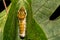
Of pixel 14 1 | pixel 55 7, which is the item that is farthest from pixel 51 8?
pixel 14 1

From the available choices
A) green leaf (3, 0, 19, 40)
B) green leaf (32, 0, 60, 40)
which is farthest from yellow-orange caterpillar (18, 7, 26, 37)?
green leaf (32, 0, 60, 40)

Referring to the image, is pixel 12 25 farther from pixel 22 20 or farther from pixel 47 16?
pixel 47 16

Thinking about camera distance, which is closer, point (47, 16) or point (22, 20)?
point (22, 20)

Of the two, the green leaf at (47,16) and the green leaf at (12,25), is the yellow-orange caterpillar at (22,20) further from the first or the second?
the green leaf at (47,16)

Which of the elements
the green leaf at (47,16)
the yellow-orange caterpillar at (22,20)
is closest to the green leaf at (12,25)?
the yellow-orange caterpillar at (22,20)

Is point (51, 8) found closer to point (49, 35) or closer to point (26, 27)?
point (49, 35)

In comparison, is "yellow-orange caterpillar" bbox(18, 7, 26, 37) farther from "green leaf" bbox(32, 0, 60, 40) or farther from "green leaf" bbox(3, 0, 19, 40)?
"green leaf" bbox(32, 0, 60, 40)

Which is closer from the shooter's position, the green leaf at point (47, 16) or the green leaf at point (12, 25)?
the green leaf at point (12, 25)

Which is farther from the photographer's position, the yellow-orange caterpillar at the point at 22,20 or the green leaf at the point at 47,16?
the green leaf at the point at 47,16

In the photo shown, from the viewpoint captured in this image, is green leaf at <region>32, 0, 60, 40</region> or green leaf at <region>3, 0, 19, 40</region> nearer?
green leaf at <region>3, 0, 19, 40</region>

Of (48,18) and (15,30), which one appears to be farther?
(48,18)

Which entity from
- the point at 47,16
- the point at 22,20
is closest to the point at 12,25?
the point at 22,20
